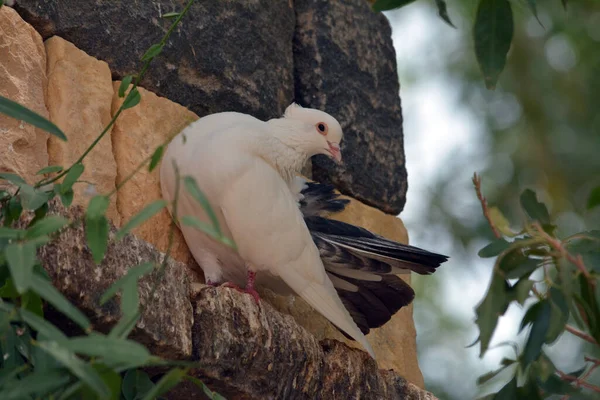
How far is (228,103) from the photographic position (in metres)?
3.43

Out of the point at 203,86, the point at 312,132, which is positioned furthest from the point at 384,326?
the point at 203,86

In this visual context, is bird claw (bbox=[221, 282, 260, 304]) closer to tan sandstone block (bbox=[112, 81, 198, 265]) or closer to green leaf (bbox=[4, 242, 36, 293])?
tan sandstone block (bbox=[112, 81, 198, 265])

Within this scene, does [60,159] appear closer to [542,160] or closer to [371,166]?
[371,166]

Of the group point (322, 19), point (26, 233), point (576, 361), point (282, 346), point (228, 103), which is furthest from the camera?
point (576, 361)

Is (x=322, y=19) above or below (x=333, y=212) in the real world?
above

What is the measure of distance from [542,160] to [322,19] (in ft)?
9.76

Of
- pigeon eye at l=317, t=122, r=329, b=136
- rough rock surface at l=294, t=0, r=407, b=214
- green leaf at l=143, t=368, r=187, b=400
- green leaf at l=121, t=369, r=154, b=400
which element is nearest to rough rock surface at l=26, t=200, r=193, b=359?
green leaf at l=121, t=369, r=154, b=400

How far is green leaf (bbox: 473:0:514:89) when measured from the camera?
7.02 ft

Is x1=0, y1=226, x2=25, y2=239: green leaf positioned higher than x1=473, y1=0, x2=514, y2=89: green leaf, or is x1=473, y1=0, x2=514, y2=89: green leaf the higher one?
x1=473, y1=0, x2=514, y2=89: green leaf

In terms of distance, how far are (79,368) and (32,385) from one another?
7.3 inches

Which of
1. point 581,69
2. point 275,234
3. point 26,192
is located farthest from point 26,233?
point 581,69

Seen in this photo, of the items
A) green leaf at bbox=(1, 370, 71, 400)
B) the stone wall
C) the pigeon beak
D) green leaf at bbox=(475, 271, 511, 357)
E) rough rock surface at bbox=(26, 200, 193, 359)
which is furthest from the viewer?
the pigeon beak

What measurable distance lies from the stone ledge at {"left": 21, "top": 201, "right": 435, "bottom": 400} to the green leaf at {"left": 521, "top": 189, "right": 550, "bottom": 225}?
0.81 meters

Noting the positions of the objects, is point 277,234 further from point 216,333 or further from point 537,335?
point 537,335
